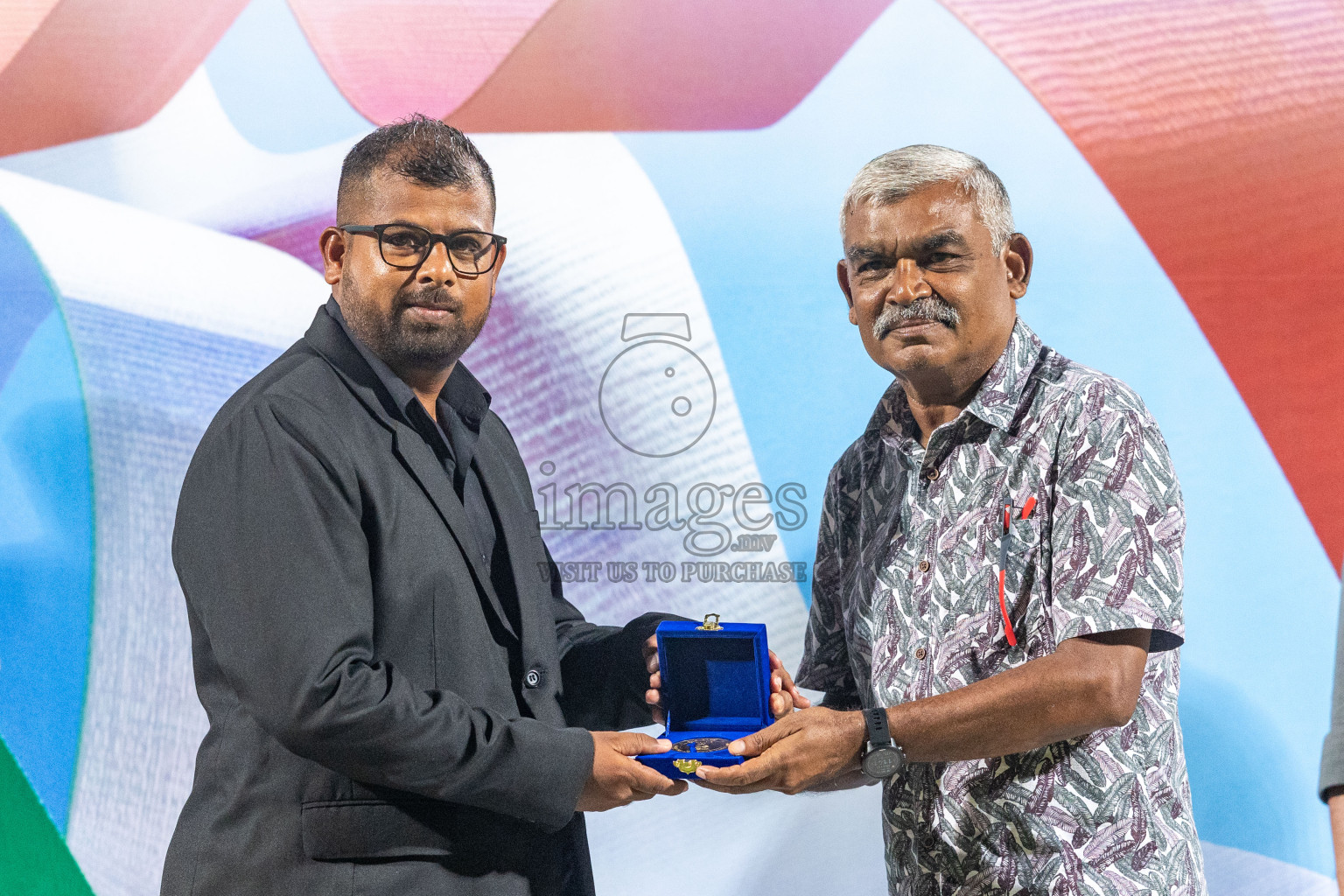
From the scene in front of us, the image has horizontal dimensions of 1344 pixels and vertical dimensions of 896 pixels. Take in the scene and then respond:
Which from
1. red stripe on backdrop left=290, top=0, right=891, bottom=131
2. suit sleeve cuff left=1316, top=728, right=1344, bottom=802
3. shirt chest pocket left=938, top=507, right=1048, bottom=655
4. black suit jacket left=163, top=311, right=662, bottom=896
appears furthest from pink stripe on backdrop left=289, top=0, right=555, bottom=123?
suit sleeve cuff left=1316, top=728, right=1344, bottom=802

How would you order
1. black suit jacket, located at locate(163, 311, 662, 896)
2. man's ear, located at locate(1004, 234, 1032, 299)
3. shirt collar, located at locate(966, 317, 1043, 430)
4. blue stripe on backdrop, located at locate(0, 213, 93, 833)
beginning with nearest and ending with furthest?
1. black suit jacket, located at locate(163, 311, 662, 896)
2. shirt collar, located at locate(966, 317, 1043, 430)
3. man's ear, located at locate(1004, 234, 1032, 299)
4. blue stripe on backdrop, located at locate(0, 213, 93, 833)

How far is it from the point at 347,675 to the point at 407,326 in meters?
0.72

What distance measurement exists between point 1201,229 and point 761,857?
2.48 m

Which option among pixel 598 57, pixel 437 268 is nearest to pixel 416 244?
pixel 437 268

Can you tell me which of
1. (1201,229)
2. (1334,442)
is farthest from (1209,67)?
(1334,442)

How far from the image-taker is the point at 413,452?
2.10m

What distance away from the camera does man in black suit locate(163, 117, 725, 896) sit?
187 cm

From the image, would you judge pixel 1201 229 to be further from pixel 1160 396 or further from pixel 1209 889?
pixel 1209 889

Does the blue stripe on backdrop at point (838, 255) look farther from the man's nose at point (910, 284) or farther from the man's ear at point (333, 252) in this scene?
the man's ear at point (333, 252)

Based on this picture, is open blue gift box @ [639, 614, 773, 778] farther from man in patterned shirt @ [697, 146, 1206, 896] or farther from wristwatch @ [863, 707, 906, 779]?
wristwatch @ [863, 707, 906, 779]

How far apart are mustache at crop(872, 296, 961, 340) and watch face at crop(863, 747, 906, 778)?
849mm

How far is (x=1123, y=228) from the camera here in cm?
364

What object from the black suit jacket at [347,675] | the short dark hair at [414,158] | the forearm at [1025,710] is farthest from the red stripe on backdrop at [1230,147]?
the black suit jacket at [347,675]

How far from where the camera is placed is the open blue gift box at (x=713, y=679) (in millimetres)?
2271
